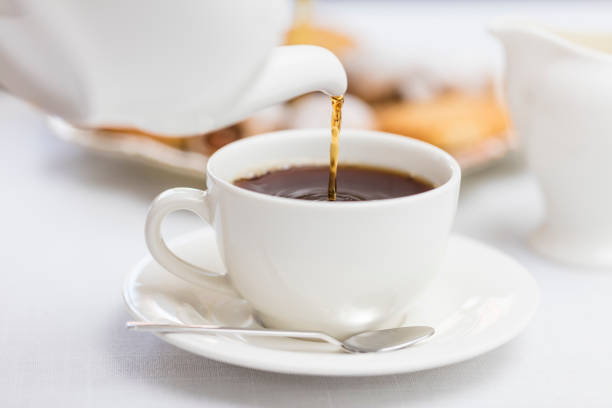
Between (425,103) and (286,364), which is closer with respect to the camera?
(286,364)

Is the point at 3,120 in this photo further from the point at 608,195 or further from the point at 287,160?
the point at 608,195

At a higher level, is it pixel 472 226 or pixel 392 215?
pixel 392 215

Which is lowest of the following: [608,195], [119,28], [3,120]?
[3,120]

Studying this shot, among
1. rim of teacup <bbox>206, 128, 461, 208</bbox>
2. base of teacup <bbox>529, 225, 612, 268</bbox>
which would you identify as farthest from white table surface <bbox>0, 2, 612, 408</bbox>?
rim of teacup <bbox>206, 128, 461, 208</bbox>

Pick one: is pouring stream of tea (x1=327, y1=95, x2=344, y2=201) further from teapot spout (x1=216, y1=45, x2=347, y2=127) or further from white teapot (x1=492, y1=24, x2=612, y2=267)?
white teapot (x1=492, y1=24, x2=612, y2=267)

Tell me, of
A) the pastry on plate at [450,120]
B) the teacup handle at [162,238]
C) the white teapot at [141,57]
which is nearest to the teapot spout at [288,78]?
the white teapot at [141,57]

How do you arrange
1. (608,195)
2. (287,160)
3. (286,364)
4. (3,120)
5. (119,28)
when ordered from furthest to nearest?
(3,120) < (608,195) < (287,160) < (286,364) < (119,28)

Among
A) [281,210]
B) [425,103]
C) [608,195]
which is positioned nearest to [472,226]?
[608,195]

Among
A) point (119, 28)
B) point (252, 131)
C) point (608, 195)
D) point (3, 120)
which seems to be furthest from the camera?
point (3, 120)
